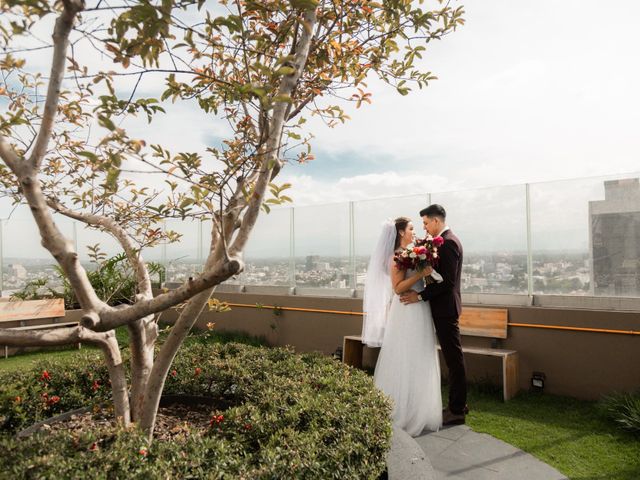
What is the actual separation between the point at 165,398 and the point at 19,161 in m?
2.05

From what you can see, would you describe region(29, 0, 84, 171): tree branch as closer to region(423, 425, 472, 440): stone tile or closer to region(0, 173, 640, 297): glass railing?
region(423, 425, 472, 440): stone tile

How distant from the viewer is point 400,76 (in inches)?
126

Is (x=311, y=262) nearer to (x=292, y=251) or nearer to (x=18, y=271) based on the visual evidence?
(x=292, y=251)

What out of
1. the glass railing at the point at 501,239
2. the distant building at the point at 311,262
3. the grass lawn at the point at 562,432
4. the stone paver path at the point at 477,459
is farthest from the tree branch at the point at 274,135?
the distant building at the point at 311,262

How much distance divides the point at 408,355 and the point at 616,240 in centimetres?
275

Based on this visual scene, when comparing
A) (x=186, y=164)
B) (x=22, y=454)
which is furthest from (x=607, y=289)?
(x=22, y=454)

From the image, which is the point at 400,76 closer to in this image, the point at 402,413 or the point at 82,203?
the point at 82,203

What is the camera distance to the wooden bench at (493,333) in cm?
532

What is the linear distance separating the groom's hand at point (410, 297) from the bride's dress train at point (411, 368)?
0.04m

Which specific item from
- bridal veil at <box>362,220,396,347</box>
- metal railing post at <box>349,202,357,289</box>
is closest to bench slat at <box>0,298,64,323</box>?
metal railing post at <box>349,202,357,289</box>

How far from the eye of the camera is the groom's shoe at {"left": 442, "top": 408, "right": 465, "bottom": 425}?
4590mm

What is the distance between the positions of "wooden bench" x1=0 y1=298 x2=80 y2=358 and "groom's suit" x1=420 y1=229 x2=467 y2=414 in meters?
6.26

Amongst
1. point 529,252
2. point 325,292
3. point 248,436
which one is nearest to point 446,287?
point 529,252

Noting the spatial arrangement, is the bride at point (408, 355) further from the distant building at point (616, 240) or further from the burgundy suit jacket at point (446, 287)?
the distant building at point (616, 240)
